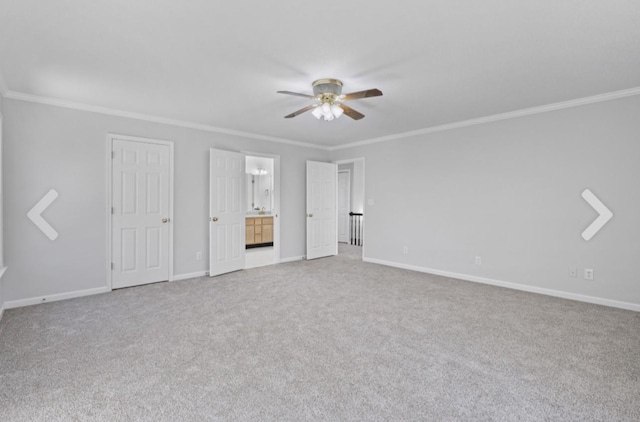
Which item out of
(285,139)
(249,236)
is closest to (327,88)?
(285,139)

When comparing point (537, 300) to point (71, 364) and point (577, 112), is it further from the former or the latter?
point (71, 364)

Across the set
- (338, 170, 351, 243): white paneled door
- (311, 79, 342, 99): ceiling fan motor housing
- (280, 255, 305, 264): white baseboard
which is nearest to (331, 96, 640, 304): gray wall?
(280, 255, 305, 264): white baseboard

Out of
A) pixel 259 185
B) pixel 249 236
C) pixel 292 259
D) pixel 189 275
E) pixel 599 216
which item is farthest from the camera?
pixel 259 185

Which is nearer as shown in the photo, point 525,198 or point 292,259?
point 525,198

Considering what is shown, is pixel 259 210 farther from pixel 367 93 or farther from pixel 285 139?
pixel 367 93

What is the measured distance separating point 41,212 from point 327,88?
361cm

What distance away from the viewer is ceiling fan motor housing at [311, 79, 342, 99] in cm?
300

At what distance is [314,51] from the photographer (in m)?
2.47

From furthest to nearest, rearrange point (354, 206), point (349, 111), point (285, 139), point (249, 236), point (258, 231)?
1. point (354, 206)
2. point (258, 231)
3. point (249, 236)
4. point (285, 139)
5. point (349, 111)

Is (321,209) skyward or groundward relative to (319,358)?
skyward

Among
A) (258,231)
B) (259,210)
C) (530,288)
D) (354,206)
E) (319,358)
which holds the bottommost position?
(319,358)

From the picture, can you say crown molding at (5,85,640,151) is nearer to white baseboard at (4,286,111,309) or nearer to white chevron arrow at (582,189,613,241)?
white chevron arrow at (582,189,613,241)

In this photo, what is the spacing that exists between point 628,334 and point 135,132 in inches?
236

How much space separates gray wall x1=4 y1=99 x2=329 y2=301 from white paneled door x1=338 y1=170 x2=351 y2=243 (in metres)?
5.07
